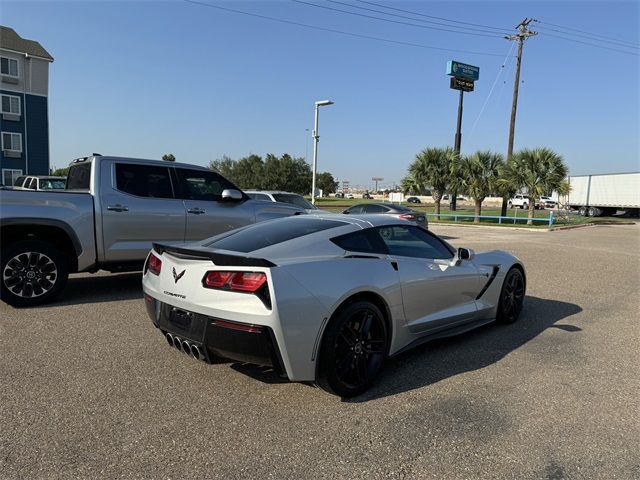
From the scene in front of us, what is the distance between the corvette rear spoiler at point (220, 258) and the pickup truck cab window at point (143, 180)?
345cm

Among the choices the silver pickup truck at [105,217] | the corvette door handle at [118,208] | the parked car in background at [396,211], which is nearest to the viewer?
the silver pickup truck at [105,217]

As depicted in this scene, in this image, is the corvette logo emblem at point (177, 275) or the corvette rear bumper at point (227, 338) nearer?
the corvette rear bumper at point (227, 338)

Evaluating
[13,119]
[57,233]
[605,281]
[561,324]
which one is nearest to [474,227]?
[605,281]

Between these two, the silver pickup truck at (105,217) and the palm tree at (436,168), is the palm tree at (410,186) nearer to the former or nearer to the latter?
the palm tree at (436,168)

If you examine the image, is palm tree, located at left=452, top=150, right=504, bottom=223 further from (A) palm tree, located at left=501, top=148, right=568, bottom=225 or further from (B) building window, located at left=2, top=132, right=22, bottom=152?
(B) building window, located at left=2, top=132, right=22, bottom=152

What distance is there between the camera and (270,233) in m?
4.33

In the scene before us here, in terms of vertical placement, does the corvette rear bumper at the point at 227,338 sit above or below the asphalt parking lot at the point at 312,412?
above

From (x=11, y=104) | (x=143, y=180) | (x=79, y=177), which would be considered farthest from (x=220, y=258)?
(x=11, y=104)

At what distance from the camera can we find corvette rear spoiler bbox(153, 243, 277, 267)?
11.2 feet

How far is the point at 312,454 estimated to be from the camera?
9.64 feet

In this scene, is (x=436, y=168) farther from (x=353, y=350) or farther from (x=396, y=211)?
(x=353, y=350)

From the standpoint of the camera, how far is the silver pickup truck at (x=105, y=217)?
6.05 meters

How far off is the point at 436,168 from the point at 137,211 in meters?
28.1

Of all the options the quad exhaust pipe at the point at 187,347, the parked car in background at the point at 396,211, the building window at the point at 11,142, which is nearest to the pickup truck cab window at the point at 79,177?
the quad exhaust pipe at the point at 187,347
